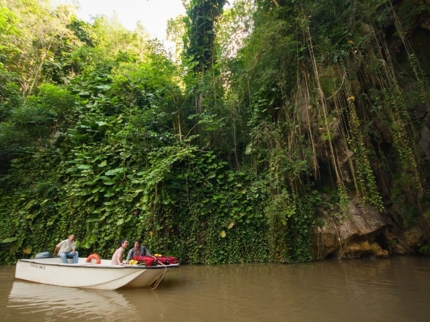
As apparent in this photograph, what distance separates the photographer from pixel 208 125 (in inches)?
389

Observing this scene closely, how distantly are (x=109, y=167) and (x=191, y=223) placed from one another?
11.6ft

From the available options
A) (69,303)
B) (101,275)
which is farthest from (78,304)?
(101,275)

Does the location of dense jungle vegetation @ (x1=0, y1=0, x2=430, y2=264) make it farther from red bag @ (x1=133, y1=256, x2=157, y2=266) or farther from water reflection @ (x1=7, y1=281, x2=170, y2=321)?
water reflection @ (x1=7, y1=281, x2=170, y2=321)

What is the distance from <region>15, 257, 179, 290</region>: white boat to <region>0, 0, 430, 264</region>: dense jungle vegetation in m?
2.51

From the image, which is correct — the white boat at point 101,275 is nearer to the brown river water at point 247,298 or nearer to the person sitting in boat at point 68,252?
the brown river water at point 247,298

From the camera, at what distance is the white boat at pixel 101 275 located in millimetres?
5211

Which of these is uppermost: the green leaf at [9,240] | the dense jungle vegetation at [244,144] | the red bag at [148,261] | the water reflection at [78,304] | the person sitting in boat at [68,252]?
the dense jungle vegetation at [244,144]

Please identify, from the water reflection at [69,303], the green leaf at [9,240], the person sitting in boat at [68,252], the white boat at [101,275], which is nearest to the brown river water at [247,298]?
the water reflection at [69,303]

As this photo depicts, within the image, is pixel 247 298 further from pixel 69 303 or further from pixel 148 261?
pixel 69 303

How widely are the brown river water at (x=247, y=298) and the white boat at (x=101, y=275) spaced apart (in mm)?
148

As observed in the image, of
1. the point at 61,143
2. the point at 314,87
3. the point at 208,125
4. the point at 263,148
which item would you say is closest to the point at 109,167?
the point at 61,143

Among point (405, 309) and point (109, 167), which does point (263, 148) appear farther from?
point (405, 309)

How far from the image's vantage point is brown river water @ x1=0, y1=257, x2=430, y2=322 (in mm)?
3762

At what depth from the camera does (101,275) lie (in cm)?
535
